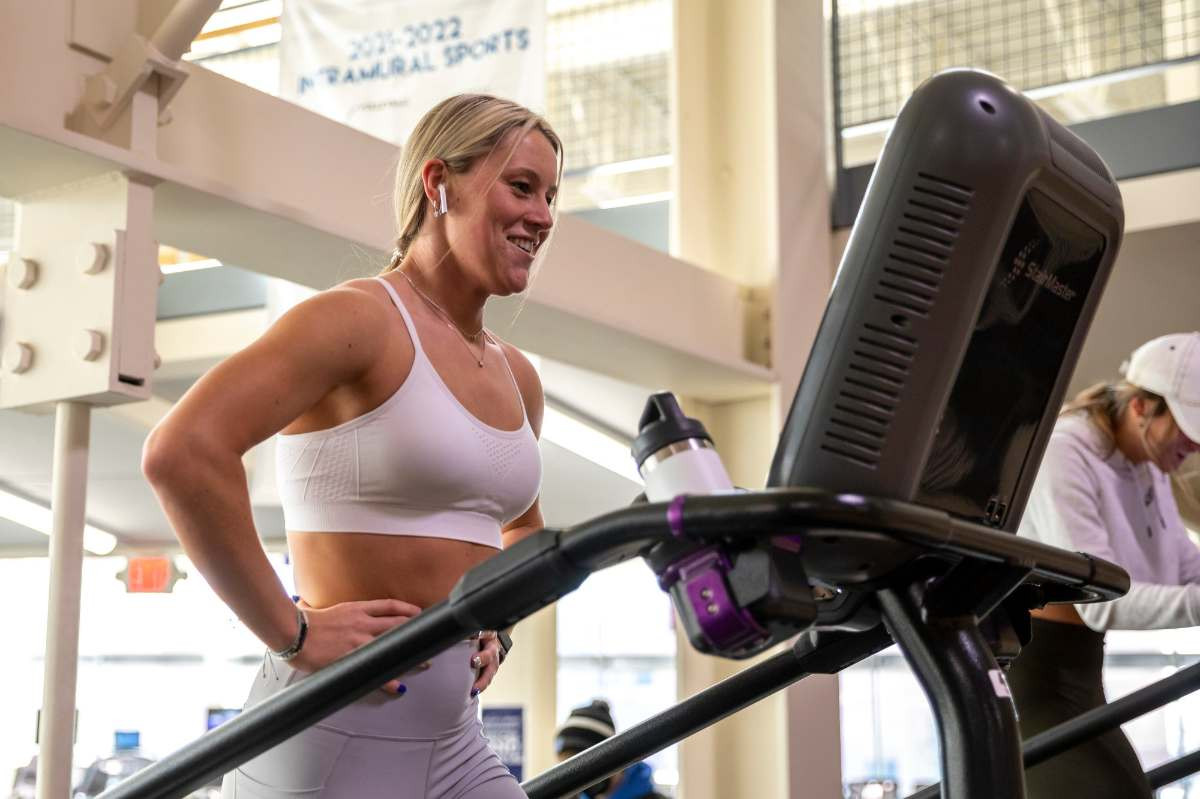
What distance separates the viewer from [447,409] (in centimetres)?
142

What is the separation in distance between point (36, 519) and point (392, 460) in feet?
26.7

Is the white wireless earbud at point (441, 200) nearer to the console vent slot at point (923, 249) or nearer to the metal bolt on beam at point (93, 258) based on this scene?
the console vent slot at point (923, 249)

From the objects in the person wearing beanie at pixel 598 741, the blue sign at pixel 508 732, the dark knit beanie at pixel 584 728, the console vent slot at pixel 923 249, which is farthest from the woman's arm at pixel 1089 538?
the blue sign at pixel 508 732

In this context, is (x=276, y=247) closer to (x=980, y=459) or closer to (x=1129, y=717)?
(x=1129, y=717)

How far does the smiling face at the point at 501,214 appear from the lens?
1541 mm

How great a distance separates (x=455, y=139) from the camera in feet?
5.10

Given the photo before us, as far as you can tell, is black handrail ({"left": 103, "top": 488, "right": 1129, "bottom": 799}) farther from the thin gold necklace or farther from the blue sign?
the blue sign

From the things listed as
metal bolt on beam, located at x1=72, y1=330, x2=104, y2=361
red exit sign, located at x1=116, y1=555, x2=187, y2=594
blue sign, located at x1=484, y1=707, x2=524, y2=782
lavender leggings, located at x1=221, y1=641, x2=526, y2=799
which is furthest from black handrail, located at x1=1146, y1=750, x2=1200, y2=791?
red exit sign, located at x1=116, y1=555, x2=187, y2=594

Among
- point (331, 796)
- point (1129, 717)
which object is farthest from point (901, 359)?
point (1129, 717)

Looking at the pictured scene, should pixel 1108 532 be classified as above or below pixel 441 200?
below

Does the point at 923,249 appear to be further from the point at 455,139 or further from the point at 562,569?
the point at 455,139

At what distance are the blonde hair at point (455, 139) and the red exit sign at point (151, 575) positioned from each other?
24.2 feet

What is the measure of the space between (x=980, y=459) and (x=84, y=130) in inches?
85.8

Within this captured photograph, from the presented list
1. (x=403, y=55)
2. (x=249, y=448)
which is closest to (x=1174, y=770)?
(x=249, y=448)
